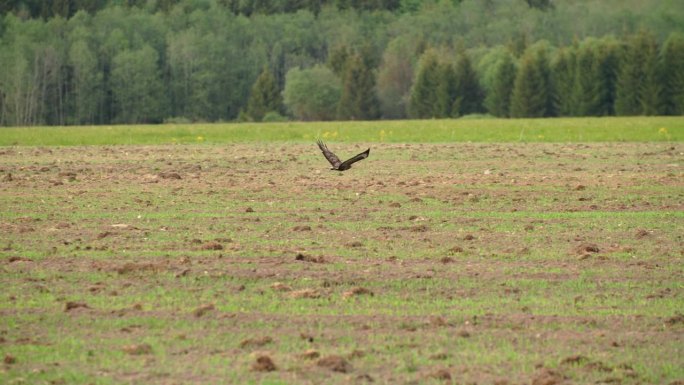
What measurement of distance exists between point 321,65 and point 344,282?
118 metres

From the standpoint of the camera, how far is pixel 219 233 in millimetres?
16156

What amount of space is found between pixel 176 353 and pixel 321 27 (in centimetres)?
15217

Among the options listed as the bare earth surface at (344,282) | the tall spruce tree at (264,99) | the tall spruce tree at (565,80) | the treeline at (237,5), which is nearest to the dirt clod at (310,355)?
the bare earth surface at (344,282)

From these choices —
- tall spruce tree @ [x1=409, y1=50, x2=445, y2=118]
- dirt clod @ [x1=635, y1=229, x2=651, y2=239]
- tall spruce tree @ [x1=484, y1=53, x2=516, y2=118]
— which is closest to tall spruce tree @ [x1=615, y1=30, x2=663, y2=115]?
tall spruce tree @ [x1=484, y1=53, x2=516, y2=118]

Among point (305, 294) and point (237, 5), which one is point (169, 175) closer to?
point (305, 294)

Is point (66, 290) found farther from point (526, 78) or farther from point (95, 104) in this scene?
Answer: point (95, 104)

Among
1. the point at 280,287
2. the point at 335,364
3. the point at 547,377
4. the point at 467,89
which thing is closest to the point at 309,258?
the point at 280,287

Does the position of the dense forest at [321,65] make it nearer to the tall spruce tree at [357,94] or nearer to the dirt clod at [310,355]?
the tall spruce tree at [357,94]

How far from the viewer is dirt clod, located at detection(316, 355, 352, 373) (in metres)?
8.89

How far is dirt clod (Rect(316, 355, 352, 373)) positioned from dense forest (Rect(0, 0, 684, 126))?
85.7m

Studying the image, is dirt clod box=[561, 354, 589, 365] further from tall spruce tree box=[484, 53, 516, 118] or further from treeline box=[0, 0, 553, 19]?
treeline box=[0, 0, 553, 19]

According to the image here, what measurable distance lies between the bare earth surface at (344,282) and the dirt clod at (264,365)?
0.02 meters

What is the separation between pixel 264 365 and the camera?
29.2ft

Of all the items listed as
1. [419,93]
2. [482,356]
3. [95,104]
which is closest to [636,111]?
[419,93]
